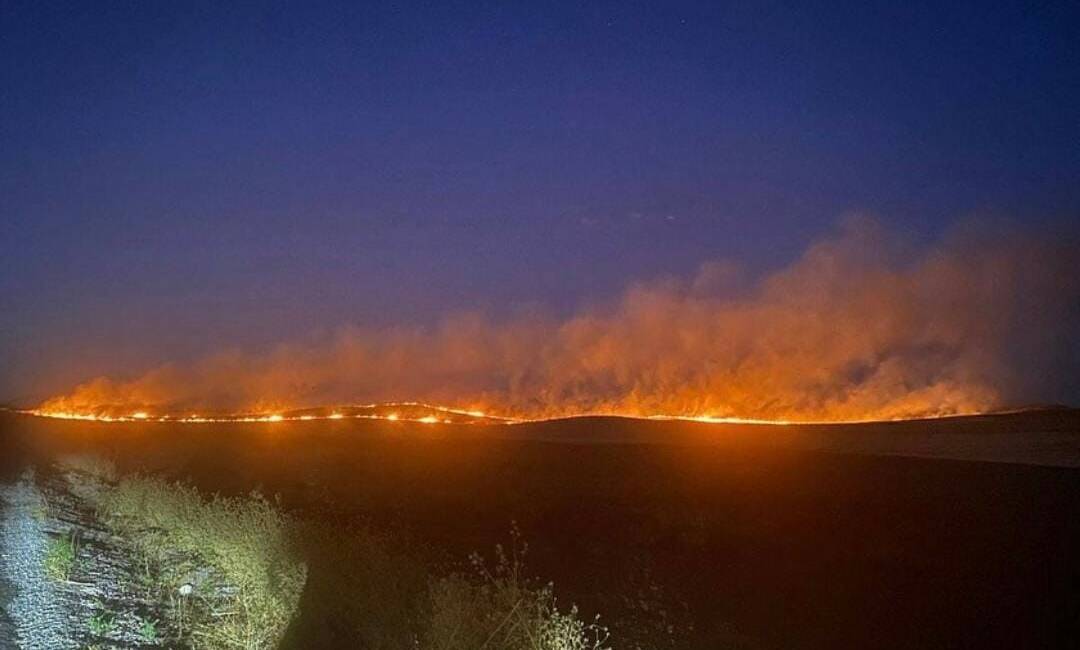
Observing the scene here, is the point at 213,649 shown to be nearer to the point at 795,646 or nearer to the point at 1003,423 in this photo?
the point at 795,646

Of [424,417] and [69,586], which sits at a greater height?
[424,417]

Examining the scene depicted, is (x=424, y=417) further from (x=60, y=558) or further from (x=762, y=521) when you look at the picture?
(x=762, y=521)

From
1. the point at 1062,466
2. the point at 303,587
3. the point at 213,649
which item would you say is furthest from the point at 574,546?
the point at 1062,466

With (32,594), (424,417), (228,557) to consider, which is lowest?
(32,594)

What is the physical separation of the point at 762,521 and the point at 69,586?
35.7 ft

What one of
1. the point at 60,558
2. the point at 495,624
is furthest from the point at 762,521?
the point at 60,558

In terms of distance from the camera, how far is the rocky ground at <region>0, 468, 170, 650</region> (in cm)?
988

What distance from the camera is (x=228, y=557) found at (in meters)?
12.1

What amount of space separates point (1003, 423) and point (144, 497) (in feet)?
57.5

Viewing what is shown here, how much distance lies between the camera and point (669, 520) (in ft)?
43.4

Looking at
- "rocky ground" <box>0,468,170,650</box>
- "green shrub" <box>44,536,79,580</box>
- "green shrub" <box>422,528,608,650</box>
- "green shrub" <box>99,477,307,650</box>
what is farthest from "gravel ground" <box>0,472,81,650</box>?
"green shrub" <box>422,528,608,650</box>

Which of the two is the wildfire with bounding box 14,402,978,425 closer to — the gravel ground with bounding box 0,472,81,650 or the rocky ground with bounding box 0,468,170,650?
the rocky ground with bounding box 0,468,170,650

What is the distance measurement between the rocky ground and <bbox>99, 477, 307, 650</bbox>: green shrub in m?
0.52

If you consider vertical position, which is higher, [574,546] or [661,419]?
[661,419]
